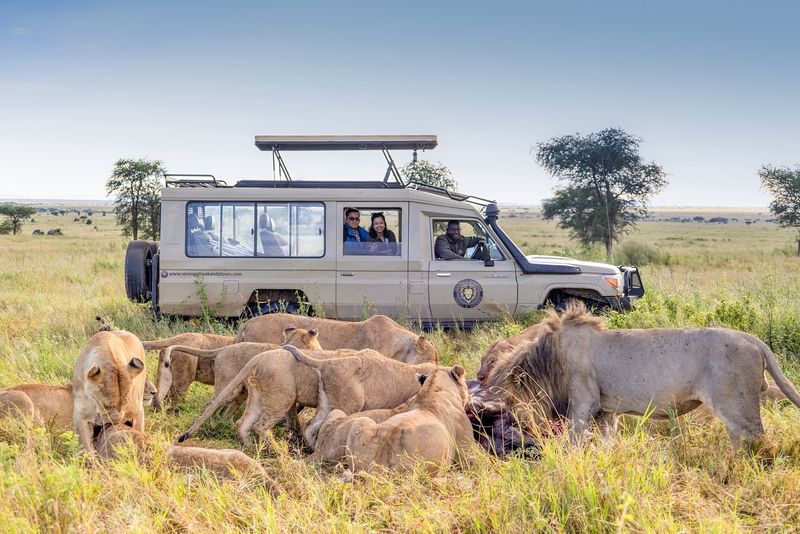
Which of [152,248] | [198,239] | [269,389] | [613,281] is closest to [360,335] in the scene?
[269,389]

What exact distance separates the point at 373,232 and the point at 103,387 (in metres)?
5.45

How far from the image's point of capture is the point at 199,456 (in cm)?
511

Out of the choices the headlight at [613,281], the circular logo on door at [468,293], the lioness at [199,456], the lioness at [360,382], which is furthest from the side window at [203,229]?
the headlight at [613,281]

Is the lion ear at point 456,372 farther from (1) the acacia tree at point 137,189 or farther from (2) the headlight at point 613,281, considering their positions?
(1) the acacia tree at point 137,189

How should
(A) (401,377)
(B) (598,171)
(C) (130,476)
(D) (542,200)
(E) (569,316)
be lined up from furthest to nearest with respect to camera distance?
(D) (542,200), (B) (598,171), (A) (401,377), (E) (569,316), (C) (130,476)

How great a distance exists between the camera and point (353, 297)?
10.3 metres

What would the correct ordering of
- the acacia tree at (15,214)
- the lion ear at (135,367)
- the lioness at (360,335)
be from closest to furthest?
the lion ear at (135,367), the lioness at (360,335), the acacia tree at (15,214)

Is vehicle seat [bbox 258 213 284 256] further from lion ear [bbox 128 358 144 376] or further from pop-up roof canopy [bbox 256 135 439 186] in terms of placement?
lion ear [bbox 128 358 144 376]

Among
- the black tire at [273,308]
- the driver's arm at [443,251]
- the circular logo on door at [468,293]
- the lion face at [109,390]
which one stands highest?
the driver's arm at [443,251]

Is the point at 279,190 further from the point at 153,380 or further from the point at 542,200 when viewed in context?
the point at 542,200

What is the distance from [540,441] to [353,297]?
558cm

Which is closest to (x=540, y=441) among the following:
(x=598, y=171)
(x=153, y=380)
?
(x=153, y=380)

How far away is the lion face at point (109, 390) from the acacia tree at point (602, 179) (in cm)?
2338

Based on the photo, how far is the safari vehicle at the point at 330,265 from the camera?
33.5 feet
